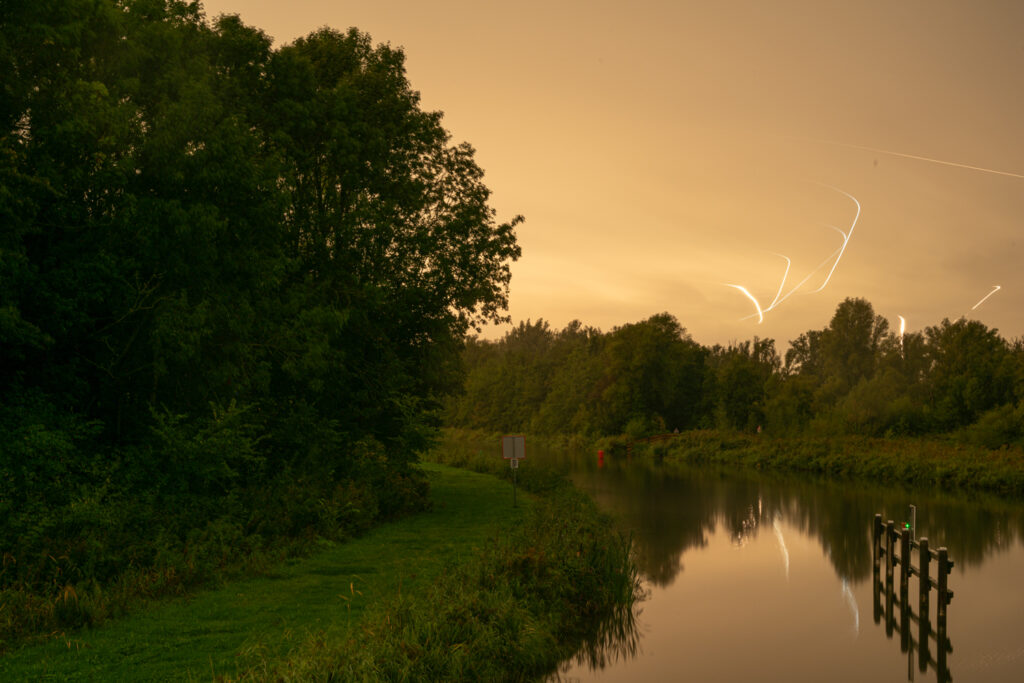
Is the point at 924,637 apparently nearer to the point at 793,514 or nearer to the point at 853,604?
the point at 853,604

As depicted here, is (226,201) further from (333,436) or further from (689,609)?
(689,609)

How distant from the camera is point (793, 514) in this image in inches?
1375

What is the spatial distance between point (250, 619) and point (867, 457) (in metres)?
49.7

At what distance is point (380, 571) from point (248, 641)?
5.43 meters

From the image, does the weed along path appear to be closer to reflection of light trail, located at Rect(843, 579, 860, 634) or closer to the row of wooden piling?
reflection of light trail, located at Rect(843, 579, 860, 634)

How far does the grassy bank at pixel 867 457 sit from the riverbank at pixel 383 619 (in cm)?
3305

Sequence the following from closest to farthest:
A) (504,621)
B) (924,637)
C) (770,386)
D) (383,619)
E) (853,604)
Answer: (383,619) < (504,621) < (924,637) < (853,604) < (770,386)

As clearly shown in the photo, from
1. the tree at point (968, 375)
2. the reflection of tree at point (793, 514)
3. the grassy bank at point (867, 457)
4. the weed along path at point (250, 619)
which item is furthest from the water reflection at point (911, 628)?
the tree at point (968, 375)

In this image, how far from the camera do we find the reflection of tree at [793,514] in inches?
1000

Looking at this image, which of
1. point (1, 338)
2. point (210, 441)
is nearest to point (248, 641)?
point (210, 441)

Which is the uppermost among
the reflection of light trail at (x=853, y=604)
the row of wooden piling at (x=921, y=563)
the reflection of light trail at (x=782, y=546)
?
the row of wooden piling at (x=921, y=563)

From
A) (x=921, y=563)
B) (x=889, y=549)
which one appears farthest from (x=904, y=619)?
(x=889, y=549)

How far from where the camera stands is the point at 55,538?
46.1 feet

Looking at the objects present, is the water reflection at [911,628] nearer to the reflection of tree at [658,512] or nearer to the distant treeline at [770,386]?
the reflection of tree at [658,512]
